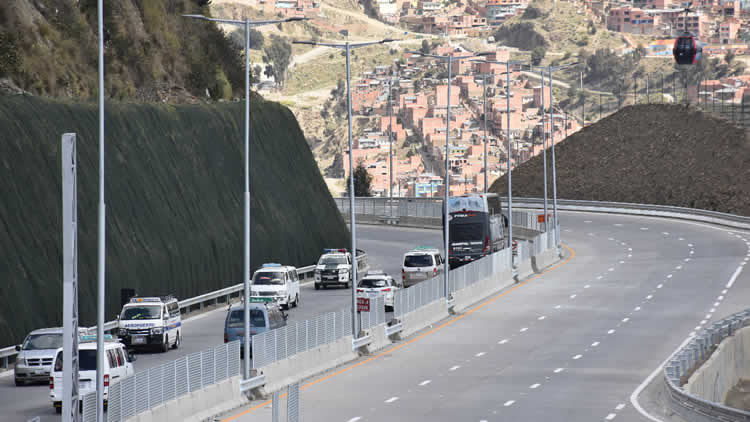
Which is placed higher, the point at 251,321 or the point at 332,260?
the point at 251,321

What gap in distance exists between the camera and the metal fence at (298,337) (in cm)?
3322

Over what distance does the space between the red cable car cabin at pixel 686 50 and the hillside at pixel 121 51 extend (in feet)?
96.6

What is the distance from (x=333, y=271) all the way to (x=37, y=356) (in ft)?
97.4

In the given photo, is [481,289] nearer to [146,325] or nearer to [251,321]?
[251,321]

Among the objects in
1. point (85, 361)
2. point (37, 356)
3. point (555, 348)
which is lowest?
point (555, 348)

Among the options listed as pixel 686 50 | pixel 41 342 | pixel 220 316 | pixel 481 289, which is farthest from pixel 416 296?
pixel 686 50

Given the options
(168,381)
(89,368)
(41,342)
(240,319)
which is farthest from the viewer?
(240,319)

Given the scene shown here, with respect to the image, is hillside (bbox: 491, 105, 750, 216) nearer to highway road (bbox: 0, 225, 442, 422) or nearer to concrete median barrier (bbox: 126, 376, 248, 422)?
highway road (bbox: 0, 225, 442, 422)

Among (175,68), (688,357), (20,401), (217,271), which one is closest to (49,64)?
(217,271)

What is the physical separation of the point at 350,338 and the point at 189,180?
21.3m

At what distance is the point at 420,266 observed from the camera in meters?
61.5

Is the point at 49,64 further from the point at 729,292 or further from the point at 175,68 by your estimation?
the point at 729,292

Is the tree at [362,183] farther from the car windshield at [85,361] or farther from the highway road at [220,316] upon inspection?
the car windshield at [85,361]

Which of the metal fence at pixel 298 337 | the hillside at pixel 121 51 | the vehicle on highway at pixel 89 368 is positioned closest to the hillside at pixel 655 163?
the hillside at pixel 121 51
